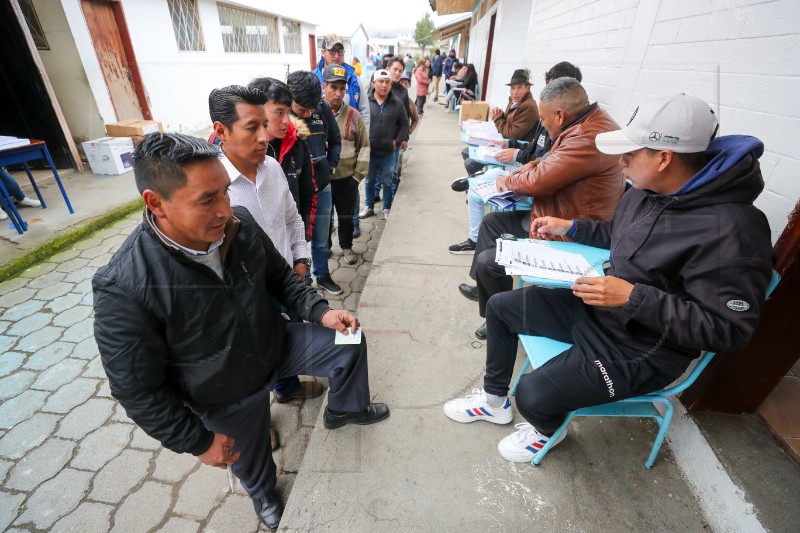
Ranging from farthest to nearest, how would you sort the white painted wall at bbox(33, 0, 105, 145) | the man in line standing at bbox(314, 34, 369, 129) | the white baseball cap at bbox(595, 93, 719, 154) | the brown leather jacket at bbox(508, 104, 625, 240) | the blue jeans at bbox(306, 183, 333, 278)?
the white painted wall at bbox(33, 0, 105, 145) → the man in line standing at bbox(314, 34, 369, 129) → the blue jeans at bbox(306, 183, 333, 278) → the brown leather jacket at bbox(508, 104, 625, 240) → the white baseball cap at bbox(595, 93, 719, 154)

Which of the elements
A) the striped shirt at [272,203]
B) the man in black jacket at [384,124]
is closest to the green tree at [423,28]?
the man in black jacket at [384,124]

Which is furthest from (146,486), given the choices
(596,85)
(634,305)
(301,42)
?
(301,42)

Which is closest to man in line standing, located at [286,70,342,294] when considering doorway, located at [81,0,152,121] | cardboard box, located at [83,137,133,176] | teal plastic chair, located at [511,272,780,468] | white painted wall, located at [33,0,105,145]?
teal plastic chair, located at [511,272,780,468]

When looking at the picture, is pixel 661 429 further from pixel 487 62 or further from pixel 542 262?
pixel 487 62

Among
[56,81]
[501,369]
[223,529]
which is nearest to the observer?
[223,529]

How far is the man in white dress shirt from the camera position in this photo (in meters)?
1.83

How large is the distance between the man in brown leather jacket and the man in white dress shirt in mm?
1328

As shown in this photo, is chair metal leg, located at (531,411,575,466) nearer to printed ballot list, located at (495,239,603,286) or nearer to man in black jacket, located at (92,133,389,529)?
printed ballot list, located at (495,239,603,286)

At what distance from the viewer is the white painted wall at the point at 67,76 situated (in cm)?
586

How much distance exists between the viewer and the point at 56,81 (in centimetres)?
623

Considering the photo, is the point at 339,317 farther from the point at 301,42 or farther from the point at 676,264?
the point at 301,42

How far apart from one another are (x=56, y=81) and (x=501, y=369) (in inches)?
333

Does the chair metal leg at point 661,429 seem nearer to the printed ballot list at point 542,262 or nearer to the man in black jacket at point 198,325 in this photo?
the printed ballot list at point 542,262

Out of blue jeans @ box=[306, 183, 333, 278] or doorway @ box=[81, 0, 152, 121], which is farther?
doorway @ box=[81, 0, 152, 121]
